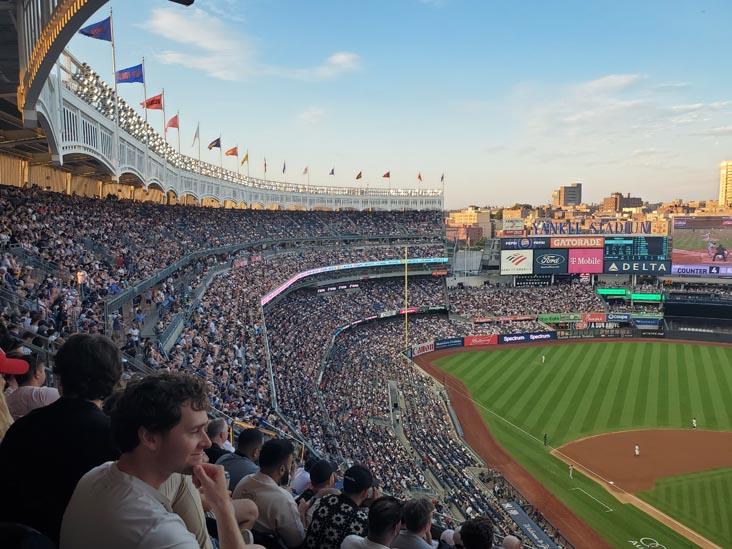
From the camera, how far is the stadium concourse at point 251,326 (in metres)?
15.1

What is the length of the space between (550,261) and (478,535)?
54.3 m

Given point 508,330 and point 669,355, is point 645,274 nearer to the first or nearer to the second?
point 669,355

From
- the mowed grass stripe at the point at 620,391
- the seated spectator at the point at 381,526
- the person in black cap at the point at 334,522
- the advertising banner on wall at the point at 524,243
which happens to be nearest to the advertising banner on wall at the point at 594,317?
the mowed grass stripe at the point at 620,391

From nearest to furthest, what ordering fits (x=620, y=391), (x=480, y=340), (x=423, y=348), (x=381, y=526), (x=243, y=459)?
(x=381, y=526), (x=243, y=459), (x=620, y=391), (x=423, y=348), (x=480, y=340)

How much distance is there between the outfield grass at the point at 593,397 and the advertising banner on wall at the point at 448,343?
8.57 feet

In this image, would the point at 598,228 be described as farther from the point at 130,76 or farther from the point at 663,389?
the point at 130,76

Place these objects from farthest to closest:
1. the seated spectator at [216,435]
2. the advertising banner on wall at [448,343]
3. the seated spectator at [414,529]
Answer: the advertising banner on wall at [448,343] → the seated spectator at [216,435] → the seated spectator at [414,529]

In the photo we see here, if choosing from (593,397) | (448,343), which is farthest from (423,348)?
(593,397)

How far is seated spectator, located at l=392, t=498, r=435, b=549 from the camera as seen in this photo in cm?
441

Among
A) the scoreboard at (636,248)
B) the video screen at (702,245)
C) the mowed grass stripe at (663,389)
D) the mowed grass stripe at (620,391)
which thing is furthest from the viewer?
the scoreboard at (636,248)

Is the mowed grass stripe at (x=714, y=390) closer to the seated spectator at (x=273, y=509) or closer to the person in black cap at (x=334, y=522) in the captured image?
the person in black cap at (x=334, y=522)

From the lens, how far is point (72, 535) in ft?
7.22

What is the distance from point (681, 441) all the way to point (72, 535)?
30256 mm

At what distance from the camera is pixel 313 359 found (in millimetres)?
30938
